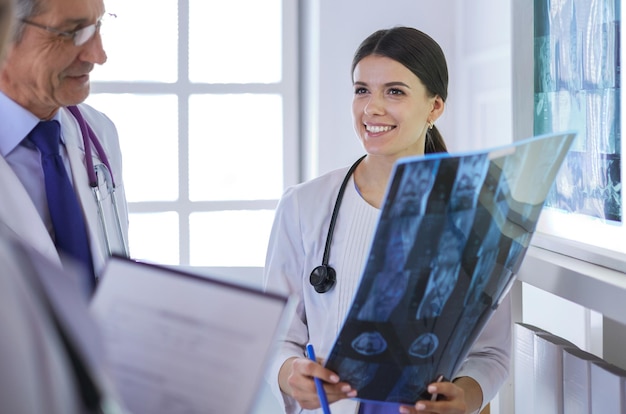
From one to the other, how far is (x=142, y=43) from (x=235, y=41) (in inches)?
15.0

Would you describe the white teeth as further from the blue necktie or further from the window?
the window

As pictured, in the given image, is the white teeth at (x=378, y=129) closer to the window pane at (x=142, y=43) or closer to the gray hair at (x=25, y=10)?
the gray hair at (x=25, y=10)

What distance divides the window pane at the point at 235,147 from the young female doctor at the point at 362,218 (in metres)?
1.47

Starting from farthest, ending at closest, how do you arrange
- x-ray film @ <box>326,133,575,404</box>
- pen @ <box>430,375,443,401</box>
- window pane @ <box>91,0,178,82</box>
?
window pane @ <box>91,0,178,82</box> < pen @ <box>430,375,443,401</box> < x-ray film @ <box>326,133,575,404</box>

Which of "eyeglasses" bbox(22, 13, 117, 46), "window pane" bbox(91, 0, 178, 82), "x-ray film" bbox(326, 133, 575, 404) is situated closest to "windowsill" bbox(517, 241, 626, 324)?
"x-ray film" bbox(326, 133, 575, 404)

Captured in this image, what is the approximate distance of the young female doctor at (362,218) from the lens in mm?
1635

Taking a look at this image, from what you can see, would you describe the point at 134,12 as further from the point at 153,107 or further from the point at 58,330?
the point at 58,330

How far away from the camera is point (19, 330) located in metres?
0.44

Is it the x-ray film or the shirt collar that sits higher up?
the shirt collar

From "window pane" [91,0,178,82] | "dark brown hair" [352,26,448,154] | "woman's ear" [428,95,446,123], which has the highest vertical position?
"window pane" [91,0,178,82]

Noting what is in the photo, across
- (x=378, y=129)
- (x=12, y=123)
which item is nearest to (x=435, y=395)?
(x=378, y=129)

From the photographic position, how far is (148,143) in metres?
3.21

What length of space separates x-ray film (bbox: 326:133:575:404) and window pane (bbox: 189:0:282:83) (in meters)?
2.22

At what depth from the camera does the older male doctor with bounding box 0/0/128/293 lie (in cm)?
139
